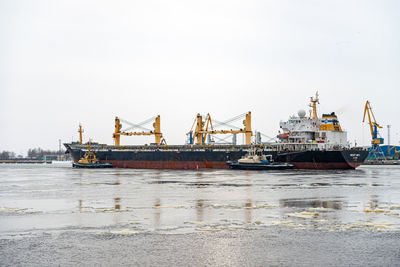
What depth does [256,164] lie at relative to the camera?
6075 centimetres

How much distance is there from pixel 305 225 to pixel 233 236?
338 cm

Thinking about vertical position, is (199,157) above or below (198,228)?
above

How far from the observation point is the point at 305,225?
15906 millimetres

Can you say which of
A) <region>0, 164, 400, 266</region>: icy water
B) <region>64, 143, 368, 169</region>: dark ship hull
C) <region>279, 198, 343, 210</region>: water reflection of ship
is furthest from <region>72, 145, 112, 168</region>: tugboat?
<region>279, 198, 343, 210</region>: water reflection of ship

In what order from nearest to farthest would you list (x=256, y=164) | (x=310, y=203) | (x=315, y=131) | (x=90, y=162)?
1. (x=310, y=203)
2. (x=256, y=164)
3. (x=315, y=131)
4. (x=90, y=162)

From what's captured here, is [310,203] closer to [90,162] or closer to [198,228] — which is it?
[198,228]

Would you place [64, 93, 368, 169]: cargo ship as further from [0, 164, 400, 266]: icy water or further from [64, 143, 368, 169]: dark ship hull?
[0, 164, 400, 266]: icy water

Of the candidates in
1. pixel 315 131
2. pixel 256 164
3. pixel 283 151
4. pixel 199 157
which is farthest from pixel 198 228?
pixel 199 157

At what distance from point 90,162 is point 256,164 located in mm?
32257

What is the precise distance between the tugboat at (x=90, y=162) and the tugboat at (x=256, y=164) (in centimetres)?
Answer: 2376

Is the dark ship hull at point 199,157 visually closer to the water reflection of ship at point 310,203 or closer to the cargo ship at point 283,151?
the cargo ship at point 283,151

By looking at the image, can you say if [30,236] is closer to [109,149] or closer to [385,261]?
[385,261]

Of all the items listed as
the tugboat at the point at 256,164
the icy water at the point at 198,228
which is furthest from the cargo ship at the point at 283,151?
the icy water at the point at 198,228

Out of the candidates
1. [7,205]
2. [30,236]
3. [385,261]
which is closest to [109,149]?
[7,205]
